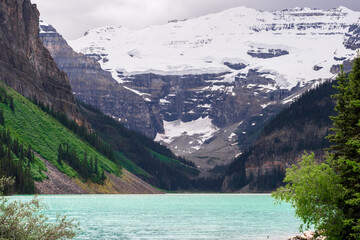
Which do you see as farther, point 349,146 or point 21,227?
point 349,146

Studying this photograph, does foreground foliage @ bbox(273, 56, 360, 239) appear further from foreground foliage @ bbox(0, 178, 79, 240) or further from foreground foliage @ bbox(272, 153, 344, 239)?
foreground foliage @ bbox(0, 178, 79, 240)

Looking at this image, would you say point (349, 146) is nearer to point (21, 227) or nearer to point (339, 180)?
point (339, 180)

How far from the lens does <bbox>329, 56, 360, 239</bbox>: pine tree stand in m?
48.5

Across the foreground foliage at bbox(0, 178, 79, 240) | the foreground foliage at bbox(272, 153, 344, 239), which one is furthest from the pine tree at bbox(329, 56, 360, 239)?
the foreground foliage at bbox(0, 178, 79, 240)

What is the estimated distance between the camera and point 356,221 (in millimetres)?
49750

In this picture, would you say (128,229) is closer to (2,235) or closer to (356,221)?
(356,221)

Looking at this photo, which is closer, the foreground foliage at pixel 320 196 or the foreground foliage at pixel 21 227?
the foreground foliage at pixel 21 227

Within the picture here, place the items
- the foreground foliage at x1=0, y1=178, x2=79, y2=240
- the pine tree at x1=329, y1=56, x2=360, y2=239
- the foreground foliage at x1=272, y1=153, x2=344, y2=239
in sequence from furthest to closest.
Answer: the foreground foliage at x1=272, y1=153, x2=344, y2=239, the pine tree at x1=329, y1=56, x2=360, y2=239, the foreground foliage at x1=0, y1=178, x2=79, y2=240

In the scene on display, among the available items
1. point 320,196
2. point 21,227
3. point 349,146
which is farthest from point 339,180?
point 21,227

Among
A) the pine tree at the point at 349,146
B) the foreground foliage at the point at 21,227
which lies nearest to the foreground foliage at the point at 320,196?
the pine tree at the point at 349,146

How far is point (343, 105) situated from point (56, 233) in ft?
92.3

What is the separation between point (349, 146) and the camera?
50.2 metres

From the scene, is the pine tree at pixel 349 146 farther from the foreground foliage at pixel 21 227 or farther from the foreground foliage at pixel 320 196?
the foreground foliage at pixel 21 227

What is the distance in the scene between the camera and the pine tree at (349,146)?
48.5 metres
